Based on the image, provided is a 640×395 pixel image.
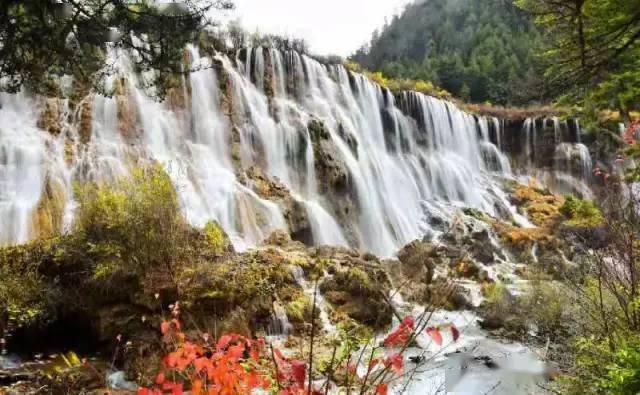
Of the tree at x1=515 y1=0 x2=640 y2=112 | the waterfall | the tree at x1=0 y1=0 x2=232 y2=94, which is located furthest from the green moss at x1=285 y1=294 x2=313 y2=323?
the tree at x1=515 y1=0 x2=640 y2=112

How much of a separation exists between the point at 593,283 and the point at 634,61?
3.22 m

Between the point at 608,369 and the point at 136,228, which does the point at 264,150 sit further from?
the point at 608,369

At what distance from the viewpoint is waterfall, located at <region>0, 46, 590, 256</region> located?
14.2m

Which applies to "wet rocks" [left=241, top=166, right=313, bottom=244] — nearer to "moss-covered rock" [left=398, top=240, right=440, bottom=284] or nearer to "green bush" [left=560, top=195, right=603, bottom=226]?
"moss-covered rock" [left=398, top=240, right=440, bottom=284]

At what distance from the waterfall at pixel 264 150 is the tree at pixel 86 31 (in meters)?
1.95

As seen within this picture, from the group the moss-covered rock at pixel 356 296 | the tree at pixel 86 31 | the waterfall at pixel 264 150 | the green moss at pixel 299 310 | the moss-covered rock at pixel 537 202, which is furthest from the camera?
the moss-covered rock at pixel 537 202

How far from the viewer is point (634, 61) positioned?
6.20 metres

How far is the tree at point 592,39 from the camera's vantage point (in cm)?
449

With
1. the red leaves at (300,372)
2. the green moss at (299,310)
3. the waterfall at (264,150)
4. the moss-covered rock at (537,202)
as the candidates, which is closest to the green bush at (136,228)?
the waterfall at (264,150)

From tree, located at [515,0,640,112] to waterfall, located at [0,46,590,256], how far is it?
20.7 feet

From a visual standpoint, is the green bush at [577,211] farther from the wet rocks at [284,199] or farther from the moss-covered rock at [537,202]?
the wet rocks at [284,199]

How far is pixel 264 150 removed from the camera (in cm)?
2016

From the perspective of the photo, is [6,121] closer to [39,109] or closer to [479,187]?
[39,109]

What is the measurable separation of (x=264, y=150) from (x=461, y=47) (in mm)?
56560
